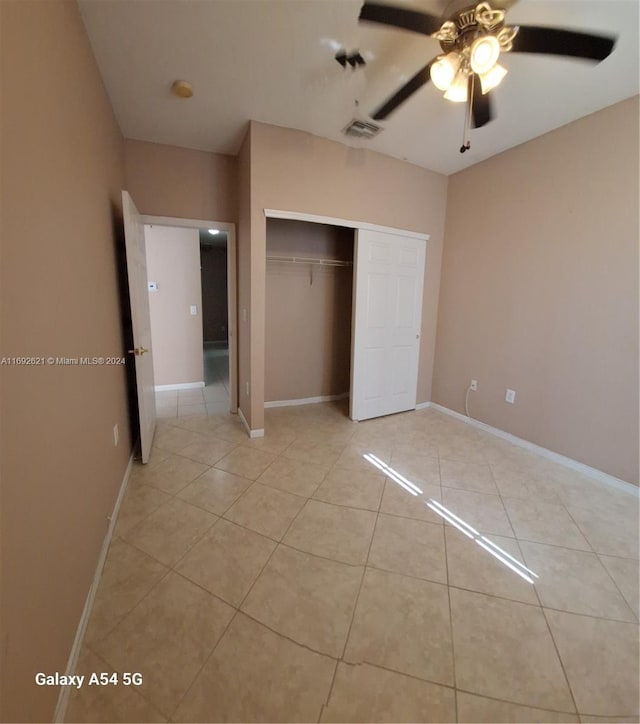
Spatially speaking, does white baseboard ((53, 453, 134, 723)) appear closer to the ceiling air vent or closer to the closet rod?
the closet rod

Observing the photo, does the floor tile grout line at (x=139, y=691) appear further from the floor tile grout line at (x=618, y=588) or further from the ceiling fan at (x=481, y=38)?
the ceiling fan at (x=481, y=38)

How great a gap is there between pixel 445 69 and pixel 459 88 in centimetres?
18

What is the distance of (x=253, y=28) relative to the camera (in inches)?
65.6

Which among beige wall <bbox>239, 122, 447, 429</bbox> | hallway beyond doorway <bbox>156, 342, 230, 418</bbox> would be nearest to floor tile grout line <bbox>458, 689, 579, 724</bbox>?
beige wall <bbox>239, 122, 447, 429</bbox>

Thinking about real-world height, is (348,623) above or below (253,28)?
below

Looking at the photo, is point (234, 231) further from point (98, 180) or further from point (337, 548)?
point (337, 548)

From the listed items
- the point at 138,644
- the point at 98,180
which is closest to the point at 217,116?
the point at 98,180

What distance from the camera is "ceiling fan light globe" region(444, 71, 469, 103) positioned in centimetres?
162

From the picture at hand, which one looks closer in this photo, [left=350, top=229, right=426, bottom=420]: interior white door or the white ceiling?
the white ceiling

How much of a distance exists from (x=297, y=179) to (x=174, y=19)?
1.27 m

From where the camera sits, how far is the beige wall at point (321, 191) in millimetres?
2641

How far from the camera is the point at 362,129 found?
261cm

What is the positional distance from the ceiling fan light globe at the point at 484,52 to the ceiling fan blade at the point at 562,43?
0.13 meters

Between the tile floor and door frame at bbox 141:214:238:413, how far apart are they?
3.83 feet
